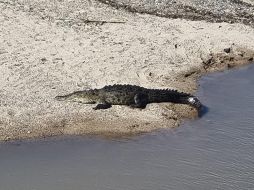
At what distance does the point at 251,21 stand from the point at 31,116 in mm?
11446

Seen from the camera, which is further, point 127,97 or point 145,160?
point 127,97

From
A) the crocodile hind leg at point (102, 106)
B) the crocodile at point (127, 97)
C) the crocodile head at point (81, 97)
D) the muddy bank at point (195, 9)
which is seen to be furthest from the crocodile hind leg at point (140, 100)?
A: the muddy bank at point (195, 9)

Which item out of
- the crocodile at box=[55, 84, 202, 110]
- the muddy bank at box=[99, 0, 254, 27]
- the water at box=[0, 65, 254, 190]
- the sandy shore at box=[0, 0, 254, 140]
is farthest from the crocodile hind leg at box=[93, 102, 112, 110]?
the muddy bank at box=[99, 0, 254, 27]

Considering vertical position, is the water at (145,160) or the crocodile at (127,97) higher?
the crocodile at (127,97)

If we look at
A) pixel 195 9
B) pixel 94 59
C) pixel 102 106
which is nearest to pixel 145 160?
pixel 102 106

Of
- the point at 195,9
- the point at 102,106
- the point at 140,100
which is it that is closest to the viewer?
the point at 102,106

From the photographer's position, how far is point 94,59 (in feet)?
47.3

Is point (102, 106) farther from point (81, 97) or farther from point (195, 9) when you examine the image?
point (195, 9)

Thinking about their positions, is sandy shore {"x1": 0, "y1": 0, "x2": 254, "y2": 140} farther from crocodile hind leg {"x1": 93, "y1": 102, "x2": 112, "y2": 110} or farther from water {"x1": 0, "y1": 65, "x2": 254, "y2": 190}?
water {"x1": 0, "y1": 65, "x2": 254, "y2": 190}

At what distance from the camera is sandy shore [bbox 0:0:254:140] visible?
1128 cm

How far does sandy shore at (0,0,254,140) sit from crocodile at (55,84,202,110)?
0.53ft

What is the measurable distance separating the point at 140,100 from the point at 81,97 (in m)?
1.26

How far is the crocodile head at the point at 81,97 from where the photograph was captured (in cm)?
1194

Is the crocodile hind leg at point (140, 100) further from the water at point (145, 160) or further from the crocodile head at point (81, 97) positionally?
the water at point (145, 160)
